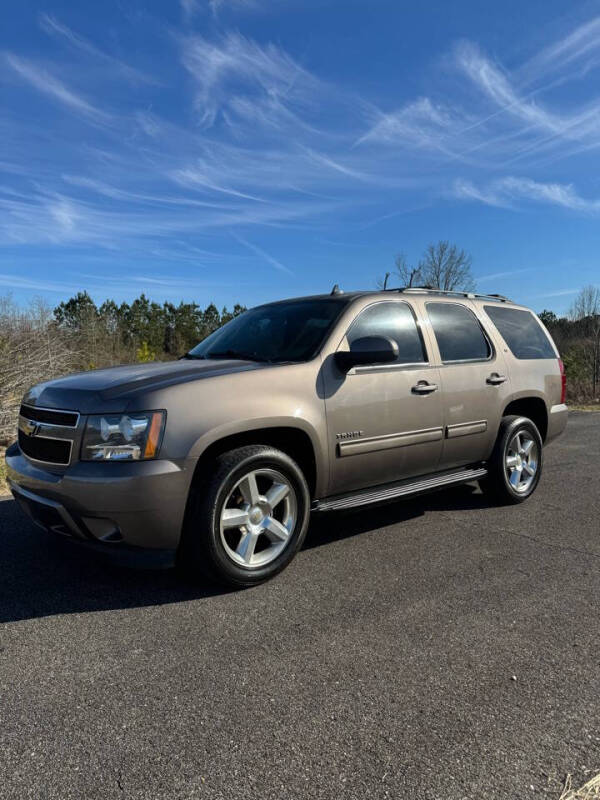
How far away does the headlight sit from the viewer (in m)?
3.14

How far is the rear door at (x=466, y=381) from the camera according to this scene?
15.4ft

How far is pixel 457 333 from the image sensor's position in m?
4.99

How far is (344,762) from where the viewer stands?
1.97m

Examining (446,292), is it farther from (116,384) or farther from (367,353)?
(116,384)

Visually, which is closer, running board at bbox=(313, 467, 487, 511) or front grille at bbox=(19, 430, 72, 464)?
front grille at bbox=(19, 430, 72, 464)

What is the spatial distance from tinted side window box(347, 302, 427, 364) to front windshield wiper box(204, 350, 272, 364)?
69 cm

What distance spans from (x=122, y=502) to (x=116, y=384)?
705 millimetres

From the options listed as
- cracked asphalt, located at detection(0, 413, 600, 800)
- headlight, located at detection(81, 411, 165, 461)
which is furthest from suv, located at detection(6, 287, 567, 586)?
cracked asphalt, located at detection(0, 413, 600, 800)

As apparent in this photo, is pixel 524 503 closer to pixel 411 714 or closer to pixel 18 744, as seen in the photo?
pixel 411 714

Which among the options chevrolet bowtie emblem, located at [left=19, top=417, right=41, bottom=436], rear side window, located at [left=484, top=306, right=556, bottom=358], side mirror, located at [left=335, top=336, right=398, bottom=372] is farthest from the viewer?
rear side window, located at [left=484, top=306, right=556, bottom=358]

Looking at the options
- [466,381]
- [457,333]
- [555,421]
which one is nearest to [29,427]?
[466,381]

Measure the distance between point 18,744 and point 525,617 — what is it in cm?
240

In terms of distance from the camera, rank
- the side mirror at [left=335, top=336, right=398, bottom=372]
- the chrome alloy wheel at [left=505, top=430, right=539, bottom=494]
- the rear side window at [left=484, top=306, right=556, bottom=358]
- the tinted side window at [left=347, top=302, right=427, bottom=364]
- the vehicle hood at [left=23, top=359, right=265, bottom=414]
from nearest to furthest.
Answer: the vehicle hood at [left=23, top=359, right=265, bottom=414] → the side mirror at [left=335, top=336, right=398, bottom=372] → the tinted side window at [left=347, top=302, right=427, bottom=364] → the chrome alloy wheel at [left=505, top=430, right=539, bottom=494] → the rear side window at [left=484, top=306, right=556, bottom=358]

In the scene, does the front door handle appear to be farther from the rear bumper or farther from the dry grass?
the dry grass
